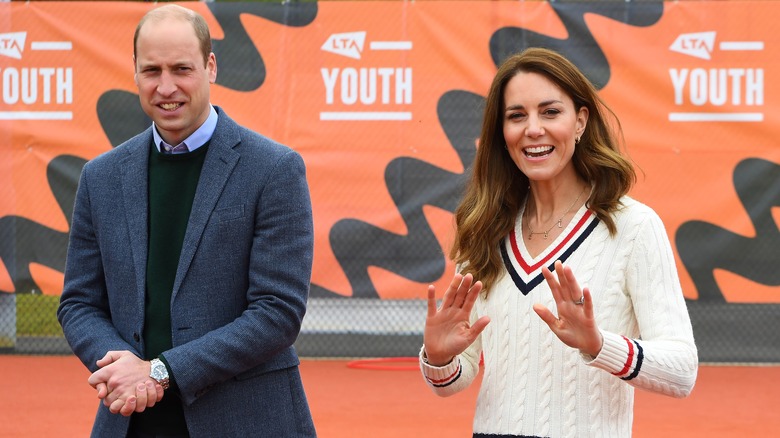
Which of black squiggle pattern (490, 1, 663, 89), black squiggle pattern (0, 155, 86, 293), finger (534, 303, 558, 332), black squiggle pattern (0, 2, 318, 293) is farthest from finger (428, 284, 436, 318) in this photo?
black squiggle pattern (0, 155, 86, 293)

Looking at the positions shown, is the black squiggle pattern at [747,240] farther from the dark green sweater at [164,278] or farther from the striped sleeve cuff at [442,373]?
the dark green sweater at [164,278]

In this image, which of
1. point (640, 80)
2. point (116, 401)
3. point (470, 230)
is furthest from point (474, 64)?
point (116, 401)

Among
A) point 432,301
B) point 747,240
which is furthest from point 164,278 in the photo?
point 747,240

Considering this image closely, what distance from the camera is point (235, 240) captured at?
262 centimetres

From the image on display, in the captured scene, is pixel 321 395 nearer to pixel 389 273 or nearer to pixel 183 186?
pixel 389 273

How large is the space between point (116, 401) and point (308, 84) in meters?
6.16

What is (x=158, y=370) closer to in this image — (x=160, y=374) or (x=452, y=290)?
(x=160, y=374)

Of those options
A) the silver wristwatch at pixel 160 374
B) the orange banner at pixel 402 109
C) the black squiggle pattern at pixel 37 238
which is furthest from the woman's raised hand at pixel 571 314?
the black squiggle pattern at pixel 37 238

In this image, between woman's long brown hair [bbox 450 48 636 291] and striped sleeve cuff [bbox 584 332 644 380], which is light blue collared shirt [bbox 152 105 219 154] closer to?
woman's long brown hair [bbox 450 48 636 291]

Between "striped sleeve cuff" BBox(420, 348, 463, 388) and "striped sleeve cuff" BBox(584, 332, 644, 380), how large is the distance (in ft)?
1.44

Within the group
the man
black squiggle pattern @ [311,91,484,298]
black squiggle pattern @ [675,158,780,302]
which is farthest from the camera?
black squiggle pattern @ [311,91,484,298]

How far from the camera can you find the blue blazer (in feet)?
8.43

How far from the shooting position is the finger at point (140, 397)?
2.47 m

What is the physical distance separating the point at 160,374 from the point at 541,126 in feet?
3.58
